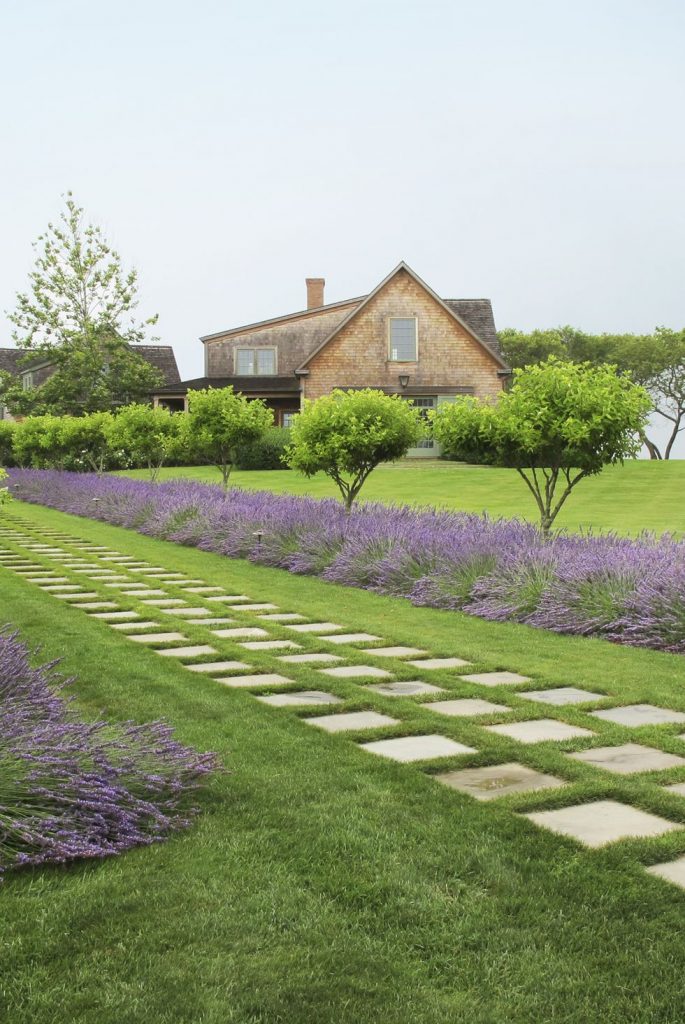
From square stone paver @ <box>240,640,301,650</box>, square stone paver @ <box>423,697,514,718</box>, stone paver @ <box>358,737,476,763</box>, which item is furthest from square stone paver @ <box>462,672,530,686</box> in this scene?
square stone paver @ <box>240,640,301,650</box>

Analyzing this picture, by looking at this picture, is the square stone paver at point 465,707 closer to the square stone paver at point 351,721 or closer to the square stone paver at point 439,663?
the square stone paver at point 351,721

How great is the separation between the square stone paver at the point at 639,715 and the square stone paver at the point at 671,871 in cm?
183

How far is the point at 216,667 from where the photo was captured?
260 inches

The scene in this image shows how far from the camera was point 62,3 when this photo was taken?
41.8ft

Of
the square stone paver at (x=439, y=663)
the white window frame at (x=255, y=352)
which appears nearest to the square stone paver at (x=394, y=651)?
the square stone paver at (x=439, y=663)

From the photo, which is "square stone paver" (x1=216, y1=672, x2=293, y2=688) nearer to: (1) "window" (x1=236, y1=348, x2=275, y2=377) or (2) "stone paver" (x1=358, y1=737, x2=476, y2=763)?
(2) "stone paver" (x1=358, y1=737, x2=476, y2=763)

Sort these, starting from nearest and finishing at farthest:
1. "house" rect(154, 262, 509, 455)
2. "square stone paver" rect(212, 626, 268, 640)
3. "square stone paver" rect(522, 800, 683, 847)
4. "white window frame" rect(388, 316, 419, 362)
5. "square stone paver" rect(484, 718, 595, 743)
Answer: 1. "square stone paver" rect(522, 800, 683, 847)
2. "square stone paver" rect(484, 718, 595, 743)
3. "square stone paver" rect(212, 626, 268, 640)
4. "house" rect(154, 262, 509, 455)
5. "white window frame" rect(388, 316, 419, 362)

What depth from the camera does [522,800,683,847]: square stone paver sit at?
352 cm

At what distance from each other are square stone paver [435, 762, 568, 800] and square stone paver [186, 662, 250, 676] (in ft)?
8.22

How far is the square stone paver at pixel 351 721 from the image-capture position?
5042 millimetres

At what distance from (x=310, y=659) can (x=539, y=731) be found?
2.28 m

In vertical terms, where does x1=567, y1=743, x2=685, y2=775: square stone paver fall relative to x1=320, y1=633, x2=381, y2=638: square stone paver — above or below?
above

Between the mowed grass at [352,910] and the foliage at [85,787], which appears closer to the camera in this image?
the mowed grass at [352,910]

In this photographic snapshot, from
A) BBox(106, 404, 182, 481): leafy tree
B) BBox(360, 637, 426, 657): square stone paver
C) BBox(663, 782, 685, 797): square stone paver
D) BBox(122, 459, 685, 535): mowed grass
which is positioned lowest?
BBox(360, 637, 426, 657): square stone paver
